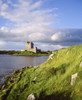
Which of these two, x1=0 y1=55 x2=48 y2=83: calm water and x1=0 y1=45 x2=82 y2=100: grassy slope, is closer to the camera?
x1=0 y1=45 x2=82 y2=100: grassy slope

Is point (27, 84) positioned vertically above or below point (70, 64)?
below

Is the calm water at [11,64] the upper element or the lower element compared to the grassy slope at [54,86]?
lower

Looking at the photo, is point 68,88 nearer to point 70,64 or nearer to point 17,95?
point 70,64

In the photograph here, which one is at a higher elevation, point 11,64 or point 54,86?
point 54,86

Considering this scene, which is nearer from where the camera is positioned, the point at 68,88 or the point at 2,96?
the point at 68,88

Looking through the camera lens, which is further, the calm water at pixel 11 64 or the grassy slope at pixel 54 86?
the calm water at pixel 11 64

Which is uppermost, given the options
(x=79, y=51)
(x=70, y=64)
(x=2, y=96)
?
(x=79, y=51)

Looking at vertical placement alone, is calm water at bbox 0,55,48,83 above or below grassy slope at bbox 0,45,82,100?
below

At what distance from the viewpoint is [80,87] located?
1198 centimetres

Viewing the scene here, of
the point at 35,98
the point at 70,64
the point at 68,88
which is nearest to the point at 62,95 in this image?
the point at 68,88

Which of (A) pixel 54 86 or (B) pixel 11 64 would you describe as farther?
(B) pixel 11 64

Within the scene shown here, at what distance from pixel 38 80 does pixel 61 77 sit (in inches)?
130

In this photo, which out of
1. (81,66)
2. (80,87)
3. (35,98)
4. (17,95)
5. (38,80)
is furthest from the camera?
(38,80)

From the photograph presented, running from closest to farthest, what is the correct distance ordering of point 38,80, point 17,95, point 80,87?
point 80,87, point 17,95, point 38,80
